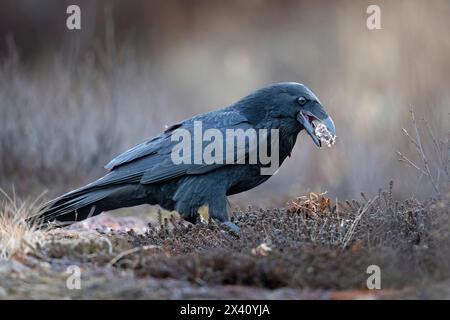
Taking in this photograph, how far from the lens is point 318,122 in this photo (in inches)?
262

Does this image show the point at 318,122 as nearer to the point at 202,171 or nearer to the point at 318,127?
the point at 318,127

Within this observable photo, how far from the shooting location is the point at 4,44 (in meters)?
17.9

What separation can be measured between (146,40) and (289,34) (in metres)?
3.92

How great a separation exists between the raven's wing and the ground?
1.06m

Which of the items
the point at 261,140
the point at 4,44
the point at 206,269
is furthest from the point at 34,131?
the point at 4,44

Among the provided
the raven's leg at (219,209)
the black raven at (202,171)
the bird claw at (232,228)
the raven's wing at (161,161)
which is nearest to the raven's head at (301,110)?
the black raven at (202,171)

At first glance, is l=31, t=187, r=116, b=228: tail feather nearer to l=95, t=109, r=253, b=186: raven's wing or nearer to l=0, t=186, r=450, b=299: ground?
l=95, t=109, r=253, b=186: raven's wing

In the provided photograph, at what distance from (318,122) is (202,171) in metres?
1.11

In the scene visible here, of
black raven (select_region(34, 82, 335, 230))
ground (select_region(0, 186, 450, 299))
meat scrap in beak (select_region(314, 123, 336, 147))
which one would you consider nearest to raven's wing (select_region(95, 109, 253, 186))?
black raven (select_region(34, 82, 335, 230))

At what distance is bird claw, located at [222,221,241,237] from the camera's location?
5928 millimetres

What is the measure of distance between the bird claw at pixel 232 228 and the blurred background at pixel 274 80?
5.21 feet

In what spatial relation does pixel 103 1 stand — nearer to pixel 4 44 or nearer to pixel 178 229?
pixel 4 44
